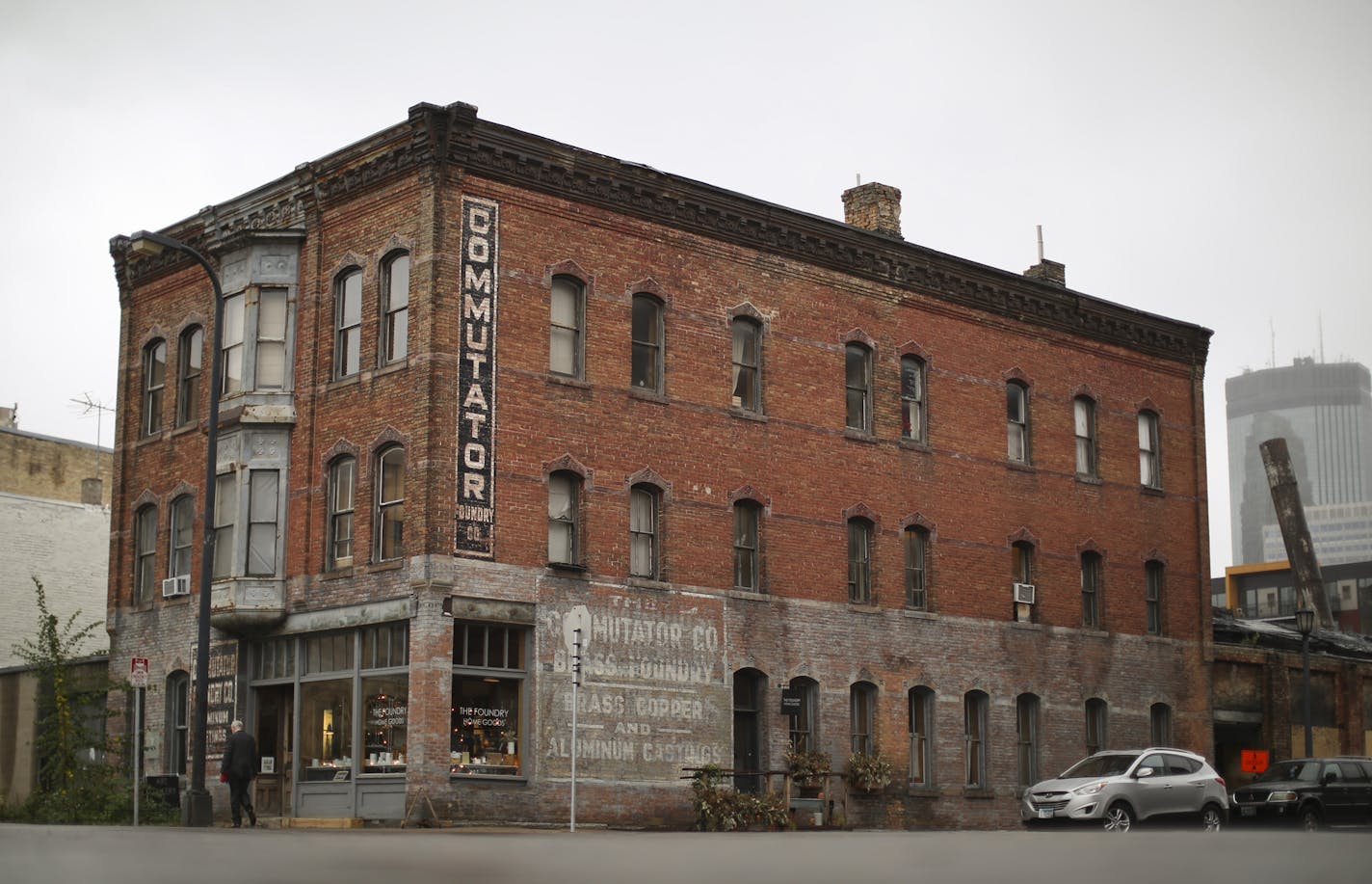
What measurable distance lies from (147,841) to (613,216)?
2476 cm

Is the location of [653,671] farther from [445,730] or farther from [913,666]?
[913,666]

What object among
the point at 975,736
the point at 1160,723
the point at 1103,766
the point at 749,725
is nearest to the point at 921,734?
the point at 975,736

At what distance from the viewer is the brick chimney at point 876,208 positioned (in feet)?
123

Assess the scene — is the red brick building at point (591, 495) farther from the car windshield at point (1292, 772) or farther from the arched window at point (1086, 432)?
the car windshield at point (1292, 772)

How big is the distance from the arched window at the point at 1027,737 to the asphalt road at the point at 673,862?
30603mm

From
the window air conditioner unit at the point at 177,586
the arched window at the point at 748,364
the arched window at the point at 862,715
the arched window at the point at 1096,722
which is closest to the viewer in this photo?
the window air conditioner unit at the point at 177,586

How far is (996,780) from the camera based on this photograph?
35875 mm

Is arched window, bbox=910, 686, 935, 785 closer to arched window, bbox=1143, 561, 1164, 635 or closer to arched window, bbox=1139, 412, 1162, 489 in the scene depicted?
arched window, bbox=1143, 561, 1164, 635

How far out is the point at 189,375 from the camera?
112 feet

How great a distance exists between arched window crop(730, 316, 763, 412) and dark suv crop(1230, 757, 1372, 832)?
40.9 feet

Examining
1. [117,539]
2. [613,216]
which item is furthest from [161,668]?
[613,216]

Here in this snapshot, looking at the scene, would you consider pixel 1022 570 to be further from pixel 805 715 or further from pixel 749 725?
pixel 749 725

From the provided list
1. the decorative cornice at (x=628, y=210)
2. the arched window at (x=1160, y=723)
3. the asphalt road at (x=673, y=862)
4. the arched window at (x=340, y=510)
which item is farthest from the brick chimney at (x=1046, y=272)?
the asphalt road at (x=673, y=862)

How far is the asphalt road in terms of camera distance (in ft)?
18.2
